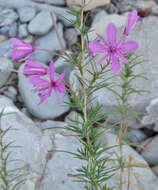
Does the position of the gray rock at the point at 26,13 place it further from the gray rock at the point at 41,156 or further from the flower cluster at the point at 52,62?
the flower cluster at the point at 52,62

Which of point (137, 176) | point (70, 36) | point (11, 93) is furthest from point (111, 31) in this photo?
point (70, 36)

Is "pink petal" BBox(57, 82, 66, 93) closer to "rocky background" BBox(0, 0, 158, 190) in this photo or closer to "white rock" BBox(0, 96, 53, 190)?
"rocky background" BBox(0, 0, 158, 190)

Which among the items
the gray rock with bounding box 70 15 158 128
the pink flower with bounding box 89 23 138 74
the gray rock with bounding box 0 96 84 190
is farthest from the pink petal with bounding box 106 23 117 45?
the gray rock with bounding box 70 15 158 128

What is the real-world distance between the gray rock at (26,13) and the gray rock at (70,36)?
405mm

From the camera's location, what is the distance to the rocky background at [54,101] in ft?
5.78

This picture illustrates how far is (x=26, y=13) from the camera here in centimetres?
295

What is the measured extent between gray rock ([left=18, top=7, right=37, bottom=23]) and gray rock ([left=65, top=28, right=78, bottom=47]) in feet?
1.33

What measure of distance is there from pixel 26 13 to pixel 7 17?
0.20 m

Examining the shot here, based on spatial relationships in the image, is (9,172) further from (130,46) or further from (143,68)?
(143,68)

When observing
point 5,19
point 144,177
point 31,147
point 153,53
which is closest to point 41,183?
point 31,147

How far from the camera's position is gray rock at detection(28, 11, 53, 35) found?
2.79 m

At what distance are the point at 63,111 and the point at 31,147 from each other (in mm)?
642

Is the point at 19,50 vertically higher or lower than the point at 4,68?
lower

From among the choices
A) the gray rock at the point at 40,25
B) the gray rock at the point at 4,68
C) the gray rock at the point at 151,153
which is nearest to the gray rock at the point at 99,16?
the gray rock at the point at 40,25
